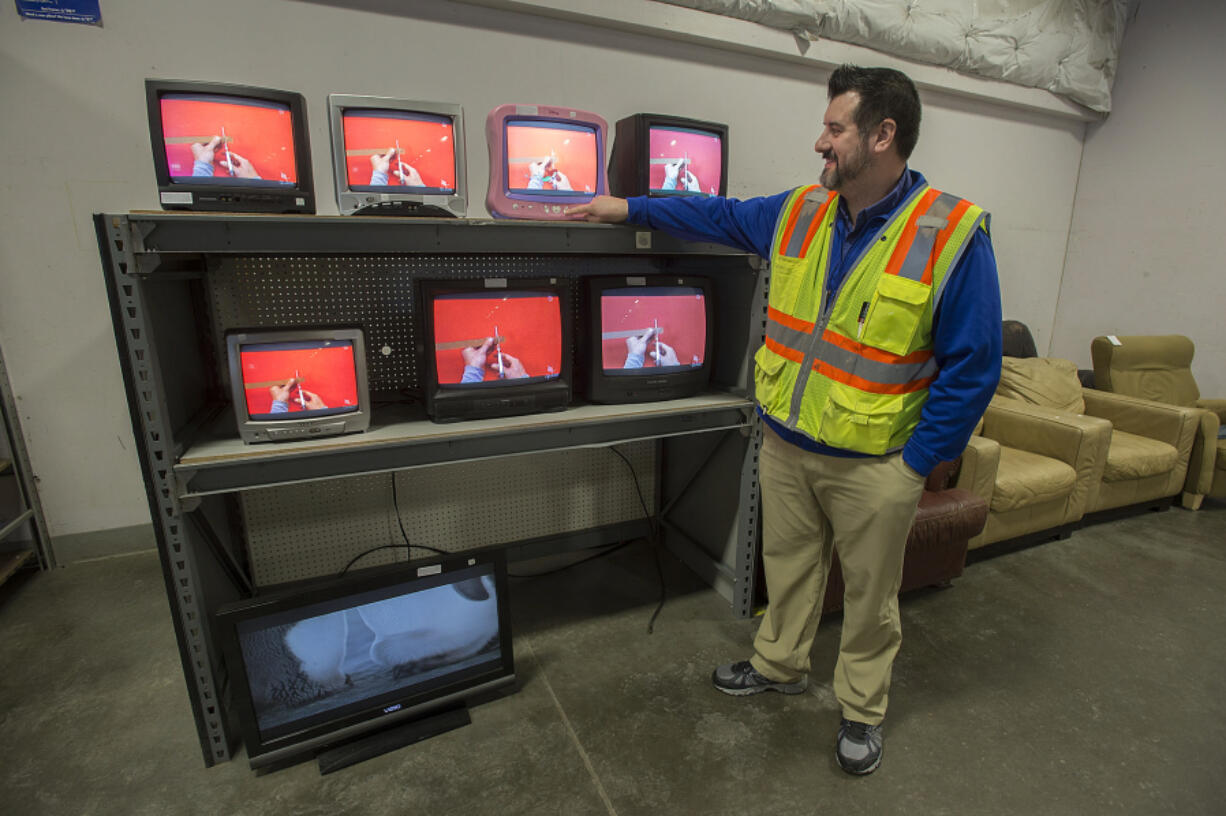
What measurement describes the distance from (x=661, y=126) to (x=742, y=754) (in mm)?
1950

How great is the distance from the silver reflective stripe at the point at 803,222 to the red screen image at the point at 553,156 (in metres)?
0.65

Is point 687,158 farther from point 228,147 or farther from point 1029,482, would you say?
point 1029,482

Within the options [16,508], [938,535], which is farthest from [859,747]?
[16,508]

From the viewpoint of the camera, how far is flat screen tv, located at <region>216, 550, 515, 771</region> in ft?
5.06

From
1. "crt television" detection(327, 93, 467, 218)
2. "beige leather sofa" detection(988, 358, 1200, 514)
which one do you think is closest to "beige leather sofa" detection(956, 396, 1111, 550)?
"beige leather sofa" detection(988, 358, 1200, 514)

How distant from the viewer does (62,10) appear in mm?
2049

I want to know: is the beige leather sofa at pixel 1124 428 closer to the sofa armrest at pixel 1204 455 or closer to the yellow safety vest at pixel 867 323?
the sofa armrest at pixel 1204 455

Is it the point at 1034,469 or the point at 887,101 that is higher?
the point at 887,101

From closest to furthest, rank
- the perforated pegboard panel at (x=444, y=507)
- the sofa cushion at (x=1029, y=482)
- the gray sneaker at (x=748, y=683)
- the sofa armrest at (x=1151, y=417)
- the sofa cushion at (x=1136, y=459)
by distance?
the gray sneaker at (x=748, y=683) → the perforated pegboard panel at (x=444, y=507) → the sofa cushion at (x=1029, y=482) → the sofa cushion at (x=1136, y=459) → the sofa armrest at (x=1151, y=417)

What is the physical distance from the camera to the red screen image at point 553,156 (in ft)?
5.92

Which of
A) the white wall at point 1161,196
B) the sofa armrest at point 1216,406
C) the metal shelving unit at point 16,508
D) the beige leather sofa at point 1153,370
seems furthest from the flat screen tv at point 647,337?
the white wall at point 1161,196

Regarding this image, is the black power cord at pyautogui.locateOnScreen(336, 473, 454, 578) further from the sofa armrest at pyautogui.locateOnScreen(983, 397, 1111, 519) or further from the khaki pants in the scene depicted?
the sofa armrest at pyautogui.locateOnScreen(983, 397, 1111, 519)

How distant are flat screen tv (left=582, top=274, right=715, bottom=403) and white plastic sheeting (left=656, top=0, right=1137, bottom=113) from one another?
1547 millimetres

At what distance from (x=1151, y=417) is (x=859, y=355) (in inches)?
118
